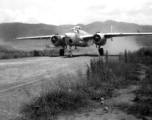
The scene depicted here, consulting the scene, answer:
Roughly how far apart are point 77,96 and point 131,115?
1460mm

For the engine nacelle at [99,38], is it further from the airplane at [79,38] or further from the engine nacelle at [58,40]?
the engine nacelle at [58,40]

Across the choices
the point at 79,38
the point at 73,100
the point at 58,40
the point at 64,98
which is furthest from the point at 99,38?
the point at 64,98

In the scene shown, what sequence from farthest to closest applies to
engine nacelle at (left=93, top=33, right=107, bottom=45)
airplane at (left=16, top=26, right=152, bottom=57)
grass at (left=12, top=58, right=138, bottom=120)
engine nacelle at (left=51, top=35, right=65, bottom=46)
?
engine nacelle at (left=51, top=35, right=65, bottom=46), airplane at (left=16, top=26, right=152, bottom=57), engine nacelle at (left=93, top=33, right=107, bottom=45), grass at (left=12, top=58, right=138, bottom=120)

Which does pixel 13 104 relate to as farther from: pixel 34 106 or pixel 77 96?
pixel 77 96

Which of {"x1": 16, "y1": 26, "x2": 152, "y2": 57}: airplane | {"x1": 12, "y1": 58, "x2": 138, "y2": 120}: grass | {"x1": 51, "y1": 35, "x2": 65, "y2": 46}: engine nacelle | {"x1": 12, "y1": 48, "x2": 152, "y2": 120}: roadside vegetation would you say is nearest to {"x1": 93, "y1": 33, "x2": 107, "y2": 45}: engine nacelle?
{"x1": 16, "y1": 26, "x2": 152, "y2": 57}: airplane

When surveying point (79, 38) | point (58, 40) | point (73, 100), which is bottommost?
point (73, 100)

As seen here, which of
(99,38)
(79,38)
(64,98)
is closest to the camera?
(64,98)

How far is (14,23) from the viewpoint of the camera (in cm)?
15725

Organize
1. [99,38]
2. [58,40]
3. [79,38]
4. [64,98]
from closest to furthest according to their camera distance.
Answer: [64,98] → [99,38] → [58,40] → [79,38]

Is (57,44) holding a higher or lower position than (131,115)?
higher

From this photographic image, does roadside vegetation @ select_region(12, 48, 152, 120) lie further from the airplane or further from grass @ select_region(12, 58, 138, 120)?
the airplane

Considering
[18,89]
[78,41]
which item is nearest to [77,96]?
[18,89]

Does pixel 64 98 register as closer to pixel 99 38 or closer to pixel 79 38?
pixel 99 38

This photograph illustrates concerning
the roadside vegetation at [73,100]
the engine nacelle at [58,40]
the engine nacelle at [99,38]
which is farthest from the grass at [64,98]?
the engine nacelle at [58,40]
